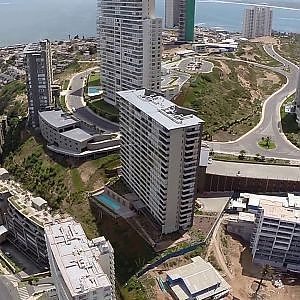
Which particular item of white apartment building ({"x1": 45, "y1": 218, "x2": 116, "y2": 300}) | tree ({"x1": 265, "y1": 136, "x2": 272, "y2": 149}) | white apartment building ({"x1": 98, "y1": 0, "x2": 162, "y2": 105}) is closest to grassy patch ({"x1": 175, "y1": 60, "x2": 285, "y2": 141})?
Answer: tree ({"x1": 265, "y1": 136, "x2": 272, "y2": 149})

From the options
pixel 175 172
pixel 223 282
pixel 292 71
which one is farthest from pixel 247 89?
pixel 223 282

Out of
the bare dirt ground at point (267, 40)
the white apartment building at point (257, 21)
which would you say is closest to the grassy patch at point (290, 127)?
the bare dirt ground at point (267, 40)

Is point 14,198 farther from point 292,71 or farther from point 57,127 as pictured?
point 292,71

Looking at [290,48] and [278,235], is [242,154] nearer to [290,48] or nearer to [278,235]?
[278,235]

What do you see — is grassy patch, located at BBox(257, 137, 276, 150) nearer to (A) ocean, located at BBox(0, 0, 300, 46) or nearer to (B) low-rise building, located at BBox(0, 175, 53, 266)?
(B) low-rise building, located at BBox(0, 175, 53, 266)

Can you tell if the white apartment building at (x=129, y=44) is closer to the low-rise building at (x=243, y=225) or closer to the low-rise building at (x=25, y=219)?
the low-rise building at (x=25, y=219)
